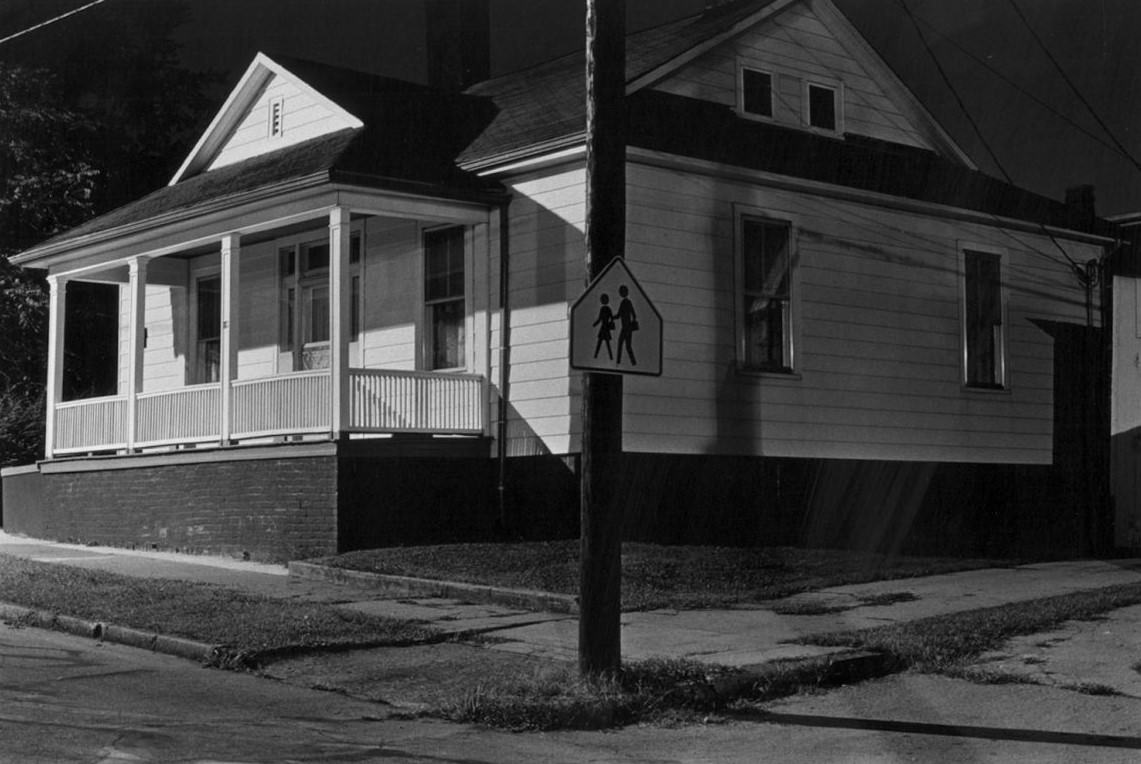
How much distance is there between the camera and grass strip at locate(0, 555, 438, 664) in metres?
10.6

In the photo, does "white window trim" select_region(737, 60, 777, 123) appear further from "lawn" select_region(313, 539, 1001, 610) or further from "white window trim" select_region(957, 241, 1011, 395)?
"lawn" select_region(313, 539, 1001, 610)

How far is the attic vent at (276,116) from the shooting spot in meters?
Result: 20.7

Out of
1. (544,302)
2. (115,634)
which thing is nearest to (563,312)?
(544,302)

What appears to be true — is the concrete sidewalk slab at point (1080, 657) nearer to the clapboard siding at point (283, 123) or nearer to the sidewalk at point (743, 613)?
the sidewalk at point (743, 613)

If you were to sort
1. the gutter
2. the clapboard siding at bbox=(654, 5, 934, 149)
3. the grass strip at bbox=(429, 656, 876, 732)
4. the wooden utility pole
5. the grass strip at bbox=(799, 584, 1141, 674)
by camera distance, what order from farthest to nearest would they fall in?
the clapboard siding at bbox=(654, 5, 934, 149) < the gutter < the grass strip at bbox=(799, 584, 1141, 674) < the wooden utility pole < the grass strip at bbox=(429, 656, 876, 732)

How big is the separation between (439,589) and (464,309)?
17.3ft

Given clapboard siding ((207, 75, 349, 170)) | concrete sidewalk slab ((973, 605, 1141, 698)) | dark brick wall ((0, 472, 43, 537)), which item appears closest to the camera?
concrete sidewalk slab ((973, 605, 1141, 698))

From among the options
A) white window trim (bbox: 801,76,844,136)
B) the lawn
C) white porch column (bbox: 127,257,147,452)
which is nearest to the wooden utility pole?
the lawn

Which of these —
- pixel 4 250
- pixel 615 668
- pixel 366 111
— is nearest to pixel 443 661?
pixel 615 668

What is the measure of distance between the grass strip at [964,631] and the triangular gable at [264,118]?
36.3 feet

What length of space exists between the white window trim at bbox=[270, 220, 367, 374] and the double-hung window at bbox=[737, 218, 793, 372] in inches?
201

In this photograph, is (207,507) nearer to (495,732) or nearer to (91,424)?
(91,424)

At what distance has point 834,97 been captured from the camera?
2039 cm

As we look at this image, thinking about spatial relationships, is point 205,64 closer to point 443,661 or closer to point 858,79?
point 858,79
